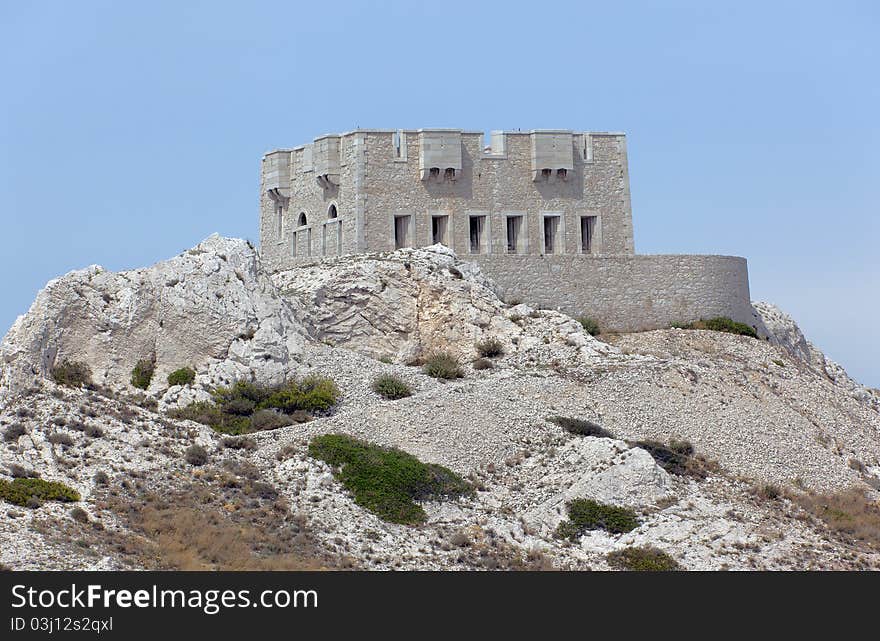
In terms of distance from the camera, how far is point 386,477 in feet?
116

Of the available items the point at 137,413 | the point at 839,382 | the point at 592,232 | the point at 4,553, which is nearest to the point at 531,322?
the point at 592,232

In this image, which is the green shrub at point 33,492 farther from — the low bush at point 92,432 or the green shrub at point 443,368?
the green shrub at point 443,368

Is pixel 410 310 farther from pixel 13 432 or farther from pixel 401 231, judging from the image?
pixel 13 432

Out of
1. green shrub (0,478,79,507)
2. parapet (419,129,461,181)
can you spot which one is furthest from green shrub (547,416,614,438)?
parapet (419,129,461,181)

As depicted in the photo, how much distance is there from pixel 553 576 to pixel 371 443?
1226 cm

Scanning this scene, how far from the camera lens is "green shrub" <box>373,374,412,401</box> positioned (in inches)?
1626

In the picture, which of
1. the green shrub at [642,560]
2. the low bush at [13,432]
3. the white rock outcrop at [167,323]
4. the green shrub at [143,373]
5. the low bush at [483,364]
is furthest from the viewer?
the low bush at [483,364]

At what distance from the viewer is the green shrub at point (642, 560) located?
31750 millimetres

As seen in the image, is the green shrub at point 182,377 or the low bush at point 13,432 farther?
the green shrub at point 182,377

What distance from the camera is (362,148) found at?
176ft

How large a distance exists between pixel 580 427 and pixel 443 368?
6.18 metres

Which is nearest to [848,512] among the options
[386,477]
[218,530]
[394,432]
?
[386,477]

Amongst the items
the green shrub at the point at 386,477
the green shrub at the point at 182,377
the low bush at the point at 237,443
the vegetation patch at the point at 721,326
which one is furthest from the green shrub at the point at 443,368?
the vegetation patch at the point at 721,326

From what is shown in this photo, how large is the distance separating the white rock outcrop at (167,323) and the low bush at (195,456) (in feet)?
20.8
